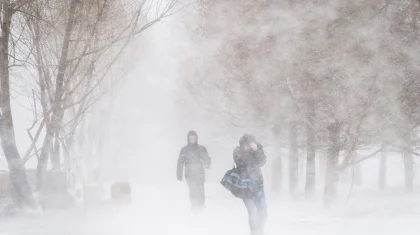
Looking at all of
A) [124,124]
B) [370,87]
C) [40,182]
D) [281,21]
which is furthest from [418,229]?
[124,124]

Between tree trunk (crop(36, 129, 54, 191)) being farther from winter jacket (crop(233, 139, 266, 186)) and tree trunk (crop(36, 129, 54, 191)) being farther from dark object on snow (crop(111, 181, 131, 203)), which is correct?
winter jacket (crop(233, 139, 266, 186))

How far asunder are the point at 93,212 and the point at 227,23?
6246 millimetres

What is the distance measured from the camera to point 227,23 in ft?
48.4

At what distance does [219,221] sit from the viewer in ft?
35.0

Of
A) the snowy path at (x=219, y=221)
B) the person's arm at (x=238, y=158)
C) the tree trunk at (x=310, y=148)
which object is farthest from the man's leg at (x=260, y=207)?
the tree trunk at (x=310, y=148)

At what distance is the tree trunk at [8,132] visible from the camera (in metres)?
10.8

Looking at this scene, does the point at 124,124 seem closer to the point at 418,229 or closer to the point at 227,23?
the point at 227,23

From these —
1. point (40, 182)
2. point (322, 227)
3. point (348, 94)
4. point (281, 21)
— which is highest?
point (281, 21)

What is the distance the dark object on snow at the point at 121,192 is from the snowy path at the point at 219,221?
87 centimetres

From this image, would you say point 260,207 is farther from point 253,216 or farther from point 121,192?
point 121,192

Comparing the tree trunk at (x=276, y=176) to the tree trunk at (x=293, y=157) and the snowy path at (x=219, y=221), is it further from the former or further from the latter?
the snowy path at (x=219, y=221)

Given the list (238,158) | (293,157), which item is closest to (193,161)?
(238,158)

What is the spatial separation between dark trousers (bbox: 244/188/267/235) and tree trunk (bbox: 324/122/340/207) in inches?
189

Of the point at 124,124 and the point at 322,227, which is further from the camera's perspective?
the point at 124,124
